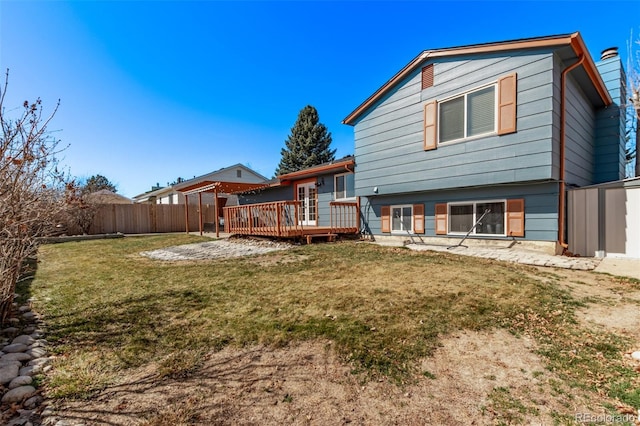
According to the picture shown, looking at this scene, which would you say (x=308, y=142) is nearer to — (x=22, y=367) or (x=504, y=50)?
(x=504, y=50)

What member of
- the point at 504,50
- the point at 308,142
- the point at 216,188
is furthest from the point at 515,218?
the point at 308,142

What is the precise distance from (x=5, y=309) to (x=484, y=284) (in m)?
6.16

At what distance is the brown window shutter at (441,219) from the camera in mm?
8250

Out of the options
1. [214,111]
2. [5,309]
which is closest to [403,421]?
[5,309]

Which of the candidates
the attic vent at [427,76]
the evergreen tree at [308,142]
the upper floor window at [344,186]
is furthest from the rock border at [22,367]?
the evergreen tree at [308,142]

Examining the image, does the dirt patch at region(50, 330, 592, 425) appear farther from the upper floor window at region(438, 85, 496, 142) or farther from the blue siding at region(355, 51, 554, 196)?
the upper floor window at region(438, 85, 496, 142)

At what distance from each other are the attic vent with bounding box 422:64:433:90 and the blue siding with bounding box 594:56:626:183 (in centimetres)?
556

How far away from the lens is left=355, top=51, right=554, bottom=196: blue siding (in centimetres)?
633

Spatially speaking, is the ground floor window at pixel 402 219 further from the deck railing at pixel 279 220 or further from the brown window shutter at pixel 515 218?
the brown window shutter at pixel 515 218

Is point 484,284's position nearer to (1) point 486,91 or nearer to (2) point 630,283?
(2) point 630,283

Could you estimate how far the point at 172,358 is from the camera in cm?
247

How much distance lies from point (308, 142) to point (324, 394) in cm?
3137

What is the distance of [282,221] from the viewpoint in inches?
385

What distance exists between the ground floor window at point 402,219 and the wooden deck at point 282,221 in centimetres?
153
